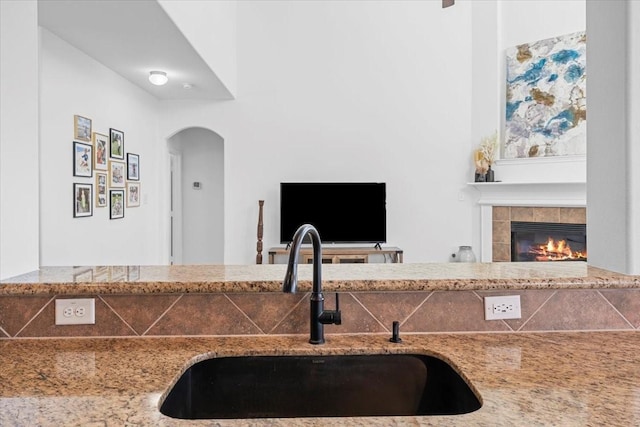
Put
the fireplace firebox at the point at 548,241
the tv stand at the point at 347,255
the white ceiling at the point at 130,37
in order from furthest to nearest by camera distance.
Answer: the tv stand at the point at 347,255, the fireplace firebox at the point at 548,241, the white ceiling at the point at 130,37

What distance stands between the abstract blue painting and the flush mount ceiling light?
3813 mm

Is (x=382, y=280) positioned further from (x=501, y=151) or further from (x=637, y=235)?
(x=501, y=151)

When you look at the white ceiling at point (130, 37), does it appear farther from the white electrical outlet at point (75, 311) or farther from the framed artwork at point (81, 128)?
the white electrical outlet at point (75, 311)

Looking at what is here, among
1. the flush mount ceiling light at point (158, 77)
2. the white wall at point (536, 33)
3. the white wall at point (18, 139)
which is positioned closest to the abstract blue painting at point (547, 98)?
the white wall at point (536, 33)

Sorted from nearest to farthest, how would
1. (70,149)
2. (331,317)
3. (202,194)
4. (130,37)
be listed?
1. (331,317)
2. (130,37)
3. (70,149)
4. (202,194)

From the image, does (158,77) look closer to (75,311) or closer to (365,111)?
(365,111)

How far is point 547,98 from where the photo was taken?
5.07m

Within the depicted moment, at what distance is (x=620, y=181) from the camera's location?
145 cm

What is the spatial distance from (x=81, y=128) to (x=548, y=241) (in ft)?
15.9

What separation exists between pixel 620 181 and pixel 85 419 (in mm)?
1588

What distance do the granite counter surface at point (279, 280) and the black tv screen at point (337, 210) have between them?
151 inches

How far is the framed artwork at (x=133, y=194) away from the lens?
474 cm

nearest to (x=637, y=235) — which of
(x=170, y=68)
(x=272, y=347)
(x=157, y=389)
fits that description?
(x=272, y=347)

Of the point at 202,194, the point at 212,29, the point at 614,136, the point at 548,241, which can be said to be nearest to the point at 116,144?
the point at 212,29
